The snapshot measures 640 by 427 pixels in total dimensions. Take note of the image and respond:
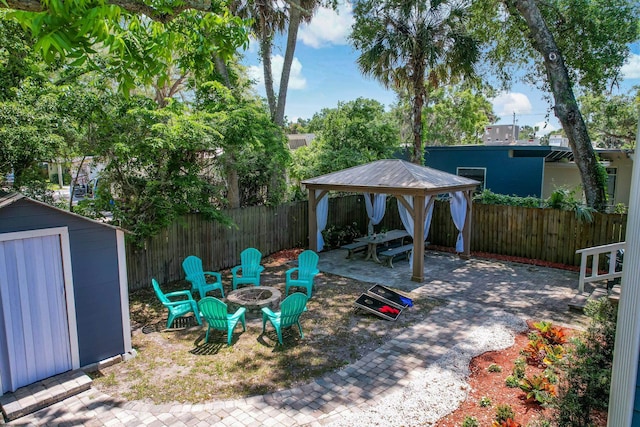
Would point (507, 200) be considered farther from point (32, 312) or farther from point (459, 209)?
point (32, 312)

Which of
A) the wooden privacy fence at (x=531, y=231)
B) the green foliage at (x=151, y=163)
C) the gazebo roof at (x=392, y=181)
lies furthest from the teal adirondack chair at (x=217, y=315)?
the wooden privacy fence at (x=531, y=231)

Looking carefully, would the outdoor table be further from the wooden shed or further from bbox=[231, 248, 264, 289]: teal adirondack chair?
the wooden shed

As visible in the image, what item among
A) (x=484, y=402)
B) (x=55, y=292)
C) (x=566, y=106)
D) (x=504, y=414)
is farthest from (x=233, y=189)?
(x=566, y=106)

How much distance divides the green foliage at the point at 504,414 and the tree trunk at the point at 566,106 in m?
9.46

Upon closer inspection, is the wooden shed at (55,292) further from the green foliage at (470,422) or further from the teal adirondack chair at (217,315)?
the green foliage at (470,422)

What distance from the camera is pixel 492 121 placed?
52.2 metres

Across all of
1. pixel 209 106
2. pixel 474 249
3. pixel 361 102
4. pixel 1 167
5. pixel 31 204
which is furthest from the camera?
pixel 361 102

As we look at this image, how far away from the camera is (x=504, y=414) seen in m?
4.14

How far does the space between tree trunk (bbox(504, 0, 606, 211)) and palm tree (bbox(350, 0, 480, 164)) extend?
1.89 metres

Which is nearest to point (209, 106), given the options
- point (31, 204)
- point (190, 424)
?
point (31, 204)

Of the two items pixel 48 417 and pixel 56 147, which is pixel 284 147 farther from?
pixel 48 417

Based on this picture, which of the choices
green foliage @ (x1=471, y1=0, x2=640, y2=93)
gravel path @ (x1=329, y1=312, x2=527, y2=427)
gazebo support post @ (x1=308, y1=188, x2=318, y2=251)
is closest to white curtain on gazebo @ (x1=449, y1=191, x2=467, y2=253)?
gazebo support post @ (x1=308, y1=188, x2=318, y2=251)

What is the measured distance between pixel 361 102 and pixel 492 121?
43424 mm

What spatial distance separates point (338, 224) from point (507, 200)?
544 cm
